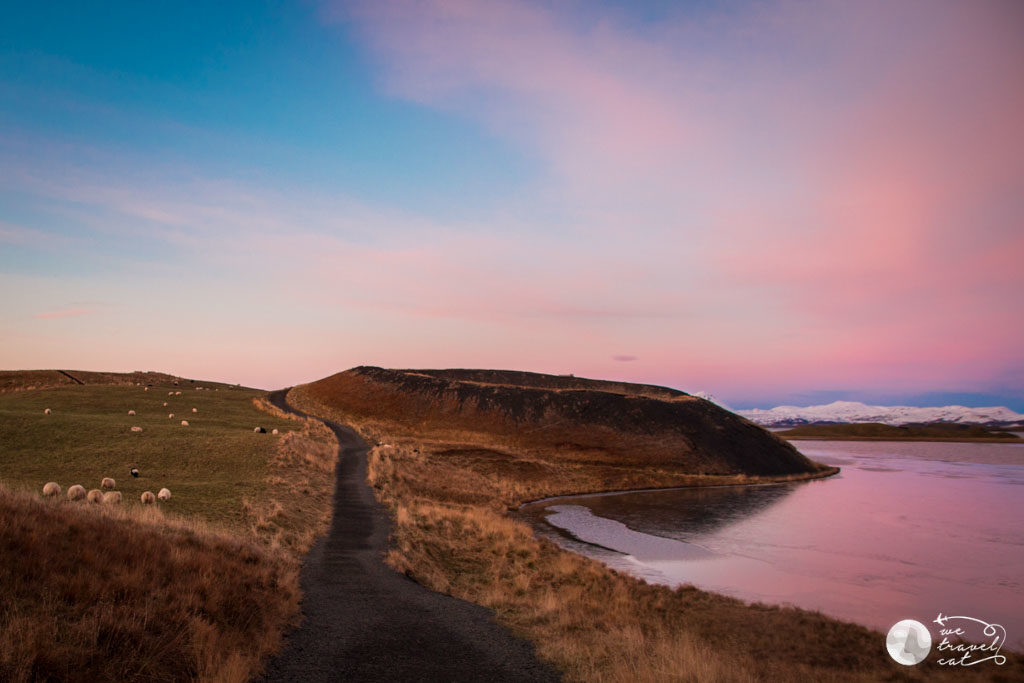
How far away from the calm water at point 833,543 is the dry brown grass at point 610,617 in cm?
265

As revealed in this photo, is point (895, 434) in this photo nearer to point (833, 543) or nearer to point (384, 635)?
point (833, 543)

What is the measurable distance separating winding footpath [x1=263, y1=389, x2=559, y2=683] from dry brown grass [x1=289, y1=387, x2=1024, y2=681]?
77 cm

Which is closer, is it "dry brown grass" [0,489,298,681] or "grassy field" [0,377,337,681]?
"dry brown grass" [0,489,298,681]

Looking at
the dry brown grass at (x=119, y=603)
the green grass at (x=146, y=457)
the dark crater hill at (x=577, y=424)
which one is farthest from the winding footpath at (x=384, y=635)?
the dark crater hill at (x=577, y=424)

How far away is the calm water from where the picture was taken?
16.8 meters

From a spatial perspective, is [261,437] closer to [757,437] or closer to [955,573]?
[955,573]

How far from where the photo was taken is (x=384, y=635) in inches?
363

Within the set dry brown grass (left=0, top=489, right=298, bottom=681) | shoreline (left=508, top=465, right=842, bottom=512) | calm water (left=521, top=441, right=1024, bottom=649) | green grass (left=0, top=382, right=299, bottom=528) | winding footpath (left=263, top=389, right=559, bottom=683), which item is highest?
dry brown grass (left=0, top=489, right=298, bottom=681)

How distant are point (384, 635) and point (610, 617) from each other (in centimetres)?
644

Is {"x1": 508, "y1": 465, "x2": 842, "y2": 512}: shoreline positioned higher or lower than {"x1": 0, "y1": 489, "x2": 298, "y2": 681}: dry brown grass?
lower

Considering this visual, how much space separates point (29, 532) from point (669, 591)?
52.0 feet

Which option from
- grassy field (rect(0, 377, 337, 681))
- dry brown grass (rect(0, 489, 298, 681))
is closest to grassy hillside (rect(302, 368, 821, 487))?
grassy field (rect(0, 377, 337, 681))

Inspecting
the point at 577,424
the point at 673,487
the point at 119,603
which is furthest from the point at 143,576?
the point at 577,424

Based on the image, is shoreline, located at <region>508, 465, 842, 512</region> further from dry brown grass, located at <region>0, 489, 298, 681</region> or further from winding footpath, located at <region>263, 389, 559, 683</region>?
dry brown grass, located at <region>0, 489, 298, 681</region>
